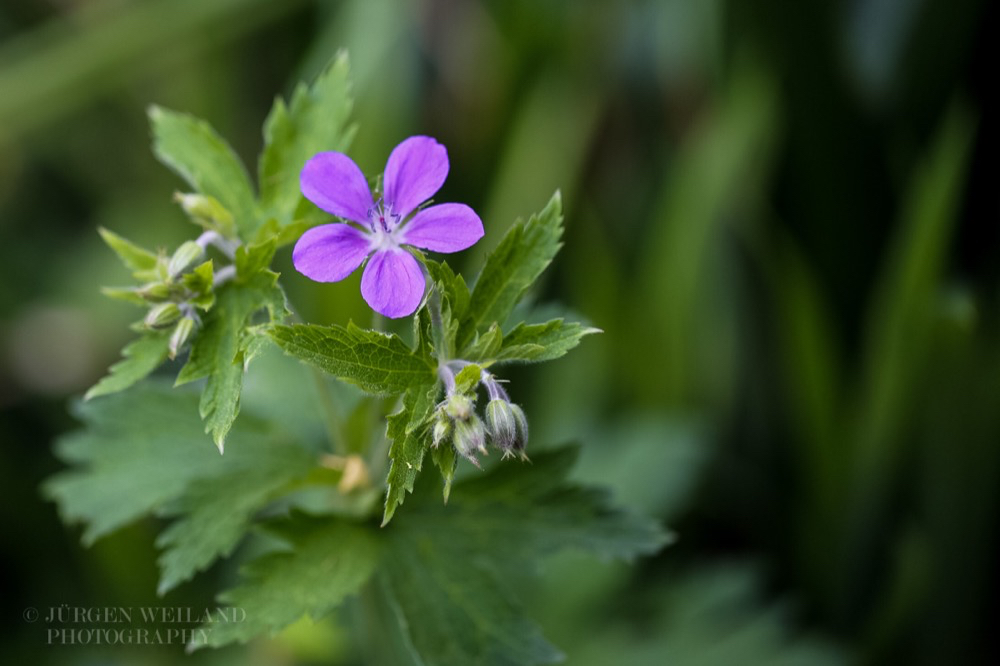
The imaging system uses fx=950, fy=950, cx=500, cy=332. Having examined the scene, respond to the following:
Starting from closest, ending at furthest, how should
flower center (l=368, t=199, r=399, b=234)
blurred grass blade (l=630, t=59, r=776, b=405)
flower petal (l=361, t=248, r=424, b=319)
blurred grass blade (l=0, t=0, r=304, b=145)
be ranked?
1. flower petal (l=361, t=248, r=424, b=319)
2. flower center (l=368, t=199, r=399, b=234)
3. blurred grass blade (l=630, t=59, r=776, b=405)
4. blurred grass blade (l=0, t=0, r=304, b=145)

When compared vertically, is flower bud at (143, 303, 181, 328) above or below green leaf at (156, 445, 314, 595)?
above

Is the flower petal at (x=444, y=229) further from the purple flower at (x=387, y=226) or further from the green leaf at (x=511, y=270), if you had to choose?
the green leaf at (x=511, y=270)

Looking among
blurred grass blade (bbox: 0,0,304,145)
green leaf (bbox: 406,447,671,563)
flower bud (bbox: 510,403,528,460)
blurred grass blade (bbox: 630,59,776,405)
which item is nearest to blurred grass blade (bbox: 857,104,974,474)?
Answer: blurred grass blade (bbox: 630,59,776,405)

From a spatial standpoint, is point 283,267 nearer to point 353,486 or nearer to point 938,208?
point 353,486

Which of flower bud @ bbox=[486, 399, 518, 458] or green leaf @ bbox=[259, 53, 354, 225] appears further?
green leaf @ bbox=[259, 53, 354, 225]

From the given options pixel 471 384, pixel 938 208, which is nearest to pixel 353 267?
pixel 471 384

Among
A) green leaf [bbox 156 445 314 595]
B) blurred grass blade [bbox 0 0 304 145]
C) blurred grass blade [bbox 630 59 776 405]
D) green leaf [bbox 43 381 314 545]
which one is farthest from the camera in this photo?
blurred grass blade [bbox 0 0 304 145]

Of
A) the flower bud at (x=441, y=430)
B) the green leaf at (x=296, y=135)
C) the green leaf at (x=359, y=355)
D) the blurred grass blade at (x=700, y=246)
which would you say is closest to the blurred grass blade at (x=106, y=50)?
the blurred grass blade at (x=700, y=246)

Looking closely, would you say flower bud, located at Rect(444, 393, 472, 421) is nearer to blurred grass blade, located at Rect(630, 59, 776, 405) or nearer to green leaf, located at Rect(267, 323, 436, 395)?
green leaf, located at Rect(267, 323, 436, 395)
